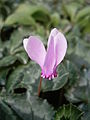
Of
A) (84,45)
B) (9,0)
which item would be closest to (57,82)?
(84,45)

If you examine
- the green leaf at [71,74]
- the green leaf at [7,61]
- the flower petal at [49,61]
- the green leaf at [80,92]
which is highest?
the flower petal at [49,61]

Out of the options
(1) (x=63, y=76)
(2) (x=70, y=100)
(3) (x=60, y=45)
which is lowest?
(2) (x=70, y=100)

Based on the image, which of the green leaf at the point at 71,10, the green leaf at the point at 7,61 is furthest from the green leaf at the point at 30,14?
the green leaf at the point at 7,61

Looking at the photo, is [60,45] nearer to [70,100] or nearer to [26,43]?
[26,43]

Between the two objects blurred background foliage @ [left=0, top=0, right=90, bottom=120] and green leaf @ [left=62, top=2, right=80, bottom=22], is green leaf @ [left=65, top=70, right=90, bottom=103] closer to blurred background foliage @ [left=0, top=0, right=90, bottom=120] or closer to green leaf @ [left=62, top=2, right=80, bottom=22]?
blurred background foliage @ [left=0, top=0, right=90, bottom=120]

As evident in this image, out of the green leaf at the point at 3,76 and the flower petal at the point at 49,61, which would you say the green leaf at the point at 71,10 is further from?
the flower petal at the point at 49,61

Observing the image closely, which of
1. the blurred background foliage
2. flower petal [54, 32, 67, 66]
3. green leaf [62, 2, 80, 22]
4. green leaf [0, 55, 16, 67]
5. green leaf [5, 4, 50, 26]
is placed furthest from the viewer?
green leaf [62, 2, 80, 22]

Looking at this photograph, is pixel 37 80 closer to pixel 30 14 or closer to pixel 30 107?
pixel 30 107

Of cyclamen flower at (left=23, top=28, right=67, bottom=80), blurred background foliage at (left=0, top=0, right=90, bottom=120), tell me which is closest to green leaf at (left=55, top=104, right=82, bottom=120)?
blurred background foliage at (left=0, top=0, right=90, bottom=120)
